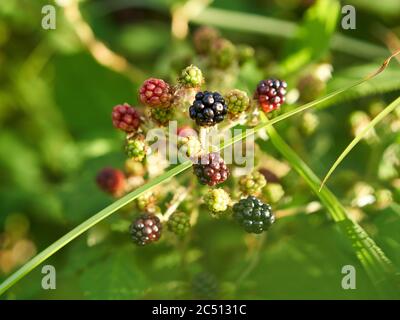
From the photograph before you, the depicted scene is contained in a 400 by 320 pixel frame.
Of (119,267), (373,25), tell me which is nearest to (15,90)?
(119,267)

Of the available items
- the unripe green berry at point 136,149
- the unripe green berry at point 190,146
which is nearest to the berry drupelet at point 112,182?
the unripe green berry at point 136,149

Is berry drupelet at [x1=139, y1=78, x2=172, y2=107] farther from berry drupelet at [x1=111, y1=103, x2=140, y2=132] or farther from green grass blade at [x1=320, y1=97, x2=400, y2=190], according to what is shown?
green grass blade at [x1=320, y1=97, x2=400, y2=190]

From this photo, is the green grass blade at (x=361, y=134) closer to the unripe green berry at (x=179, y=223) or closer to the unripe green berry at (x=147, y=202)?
the unripe green berry at (x=179, y=223)

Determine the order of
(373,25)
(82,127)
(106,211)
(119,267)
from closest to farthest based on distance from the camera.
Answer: (106,211), (119,267), (82,127), (373,25)

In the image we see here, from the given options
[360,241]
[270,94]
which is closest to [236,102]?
[270,94]

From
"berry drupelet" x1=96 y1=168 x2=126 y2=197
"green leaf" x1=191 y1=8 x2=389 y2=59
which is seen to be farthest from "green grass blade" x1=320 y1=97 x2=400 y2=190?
"green leaf" x1=191 y1=8 x2=389 y2=59
